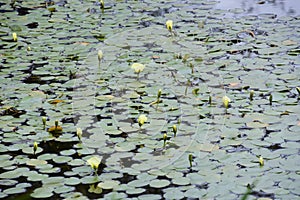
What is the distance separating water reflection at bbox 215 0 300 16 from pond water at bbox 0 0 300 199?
26mm

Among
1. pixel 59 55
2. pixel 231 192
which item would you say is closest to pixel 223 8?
pixel 59 55

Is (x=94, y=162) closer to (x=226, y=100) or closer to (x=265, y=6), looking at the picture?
(x=226, y=100)

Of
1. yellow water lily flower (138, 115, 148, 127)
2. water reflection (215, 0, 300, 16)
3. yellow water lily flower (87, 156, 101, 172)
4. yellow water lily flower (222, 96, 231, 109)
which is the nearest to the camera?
yellow water lily flower (87, 156, 101, 172)

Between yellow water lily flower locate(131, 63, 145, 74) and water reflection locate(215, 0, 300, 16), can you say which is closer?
yellow water lily flower locate(131, 63, 145, 74)

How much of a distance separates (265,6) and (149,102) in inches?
69.8

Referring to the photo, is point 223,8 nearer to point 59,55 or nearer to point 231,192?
point 59,55

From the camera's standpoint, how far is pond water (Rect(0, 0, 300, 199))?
8.17ft

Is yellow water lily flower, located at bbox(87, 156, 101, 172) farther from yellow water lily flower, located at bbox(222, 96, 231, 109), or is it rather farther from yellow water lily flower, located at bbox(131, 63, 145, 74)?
yellow water lily flower, located at bbox(131, 63, 145, 74)

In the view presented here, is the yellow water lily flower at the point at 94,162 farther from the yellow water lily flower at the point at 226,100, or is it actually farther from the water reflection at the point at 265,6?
the water reflection at the point at 265,6

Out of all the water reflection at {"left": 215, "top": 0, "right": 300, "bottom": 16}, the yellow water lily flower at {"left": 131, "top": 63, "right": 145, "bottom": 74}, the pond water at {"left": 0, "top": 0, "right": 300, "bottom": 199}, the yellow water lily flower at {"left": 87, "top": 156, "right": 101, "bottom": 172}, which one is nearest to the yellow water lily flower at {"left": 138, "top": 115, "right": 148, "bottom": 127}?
the pond water at {"left": 0, "top": 0, "right": 300, "bottom": 199}

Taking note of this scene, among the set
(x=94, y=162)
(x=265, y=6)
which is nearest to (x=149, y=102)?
(x=94, y=162)

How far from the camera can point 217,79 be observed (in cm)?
337

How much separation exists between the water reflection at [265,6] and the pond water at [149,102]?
3 cm

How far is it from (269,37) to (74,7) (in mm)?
1434
